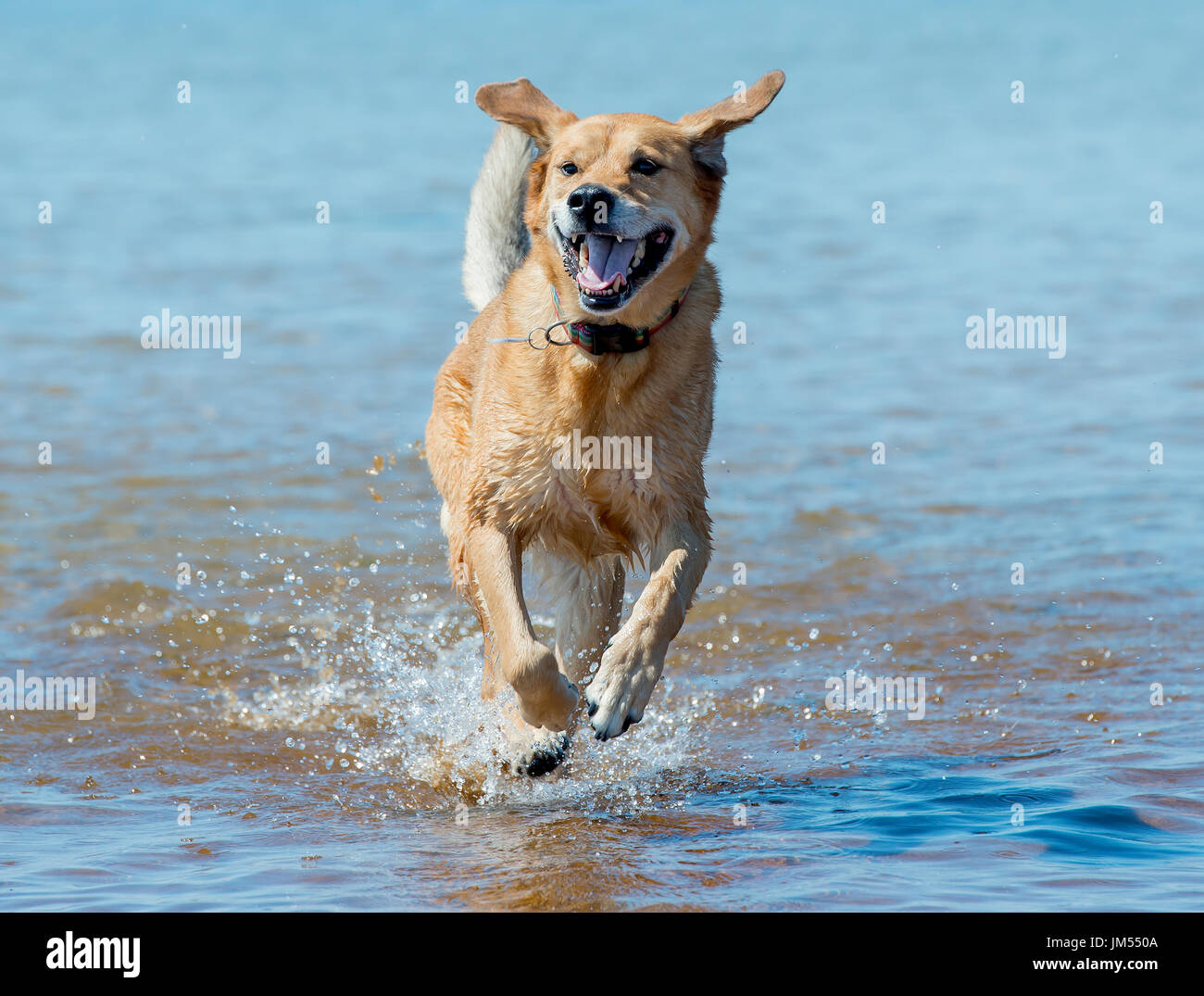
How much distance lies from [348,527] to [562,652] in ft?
8.81

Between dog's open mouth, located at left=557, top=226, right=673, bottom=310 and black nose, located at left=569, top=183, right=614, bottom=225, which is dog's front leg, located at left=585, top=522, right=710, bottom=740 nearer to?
dog's open mouth, located at left=557, top=226, right=673, bottom=310

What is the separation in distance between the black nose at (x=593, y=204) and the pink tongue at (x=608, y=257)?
0.52ft

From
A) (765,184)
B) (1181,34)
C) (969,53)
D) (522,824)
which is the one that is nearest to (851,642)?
(522,824)

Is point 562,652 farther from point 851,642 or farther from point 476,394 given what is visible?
point 851,642

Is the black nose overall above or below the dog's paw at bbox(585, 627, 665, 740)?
above

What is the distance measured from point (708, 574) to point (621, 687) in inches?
116

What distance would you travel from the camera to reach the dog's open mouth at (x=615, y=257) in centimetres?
456

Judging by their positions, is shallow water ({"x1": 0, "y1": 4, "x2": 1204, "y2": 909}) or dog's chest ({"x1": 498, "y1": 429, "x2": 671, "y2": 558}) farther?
dog's chest ({"x1": 498, "y1": 429, "x2": 671, "y2": 558})

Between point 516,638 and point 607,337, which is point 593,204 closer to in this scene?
point 607,337

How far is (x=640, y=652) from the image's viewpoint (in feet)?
14.9

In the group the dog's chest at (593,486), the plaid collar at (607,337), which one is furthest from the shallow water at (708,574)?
the plaid collar at (607,337)

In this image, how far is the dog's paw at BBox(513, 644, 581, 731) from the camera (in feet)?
15.1

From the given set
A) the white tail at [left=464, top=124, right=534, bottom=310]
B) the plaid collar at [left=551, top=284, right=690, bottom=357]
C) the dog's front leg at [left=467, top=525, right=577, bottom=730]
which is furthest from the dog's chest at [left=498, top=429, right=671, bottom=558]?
the white tail at [left=464, top=124, right=534, bottom=310]

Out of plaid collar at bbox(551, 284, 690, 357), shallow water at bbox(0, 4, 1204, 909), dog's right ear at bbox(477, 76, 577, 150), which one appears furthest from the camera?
dog's right ear at bbox(477, 76, 577, 150)
